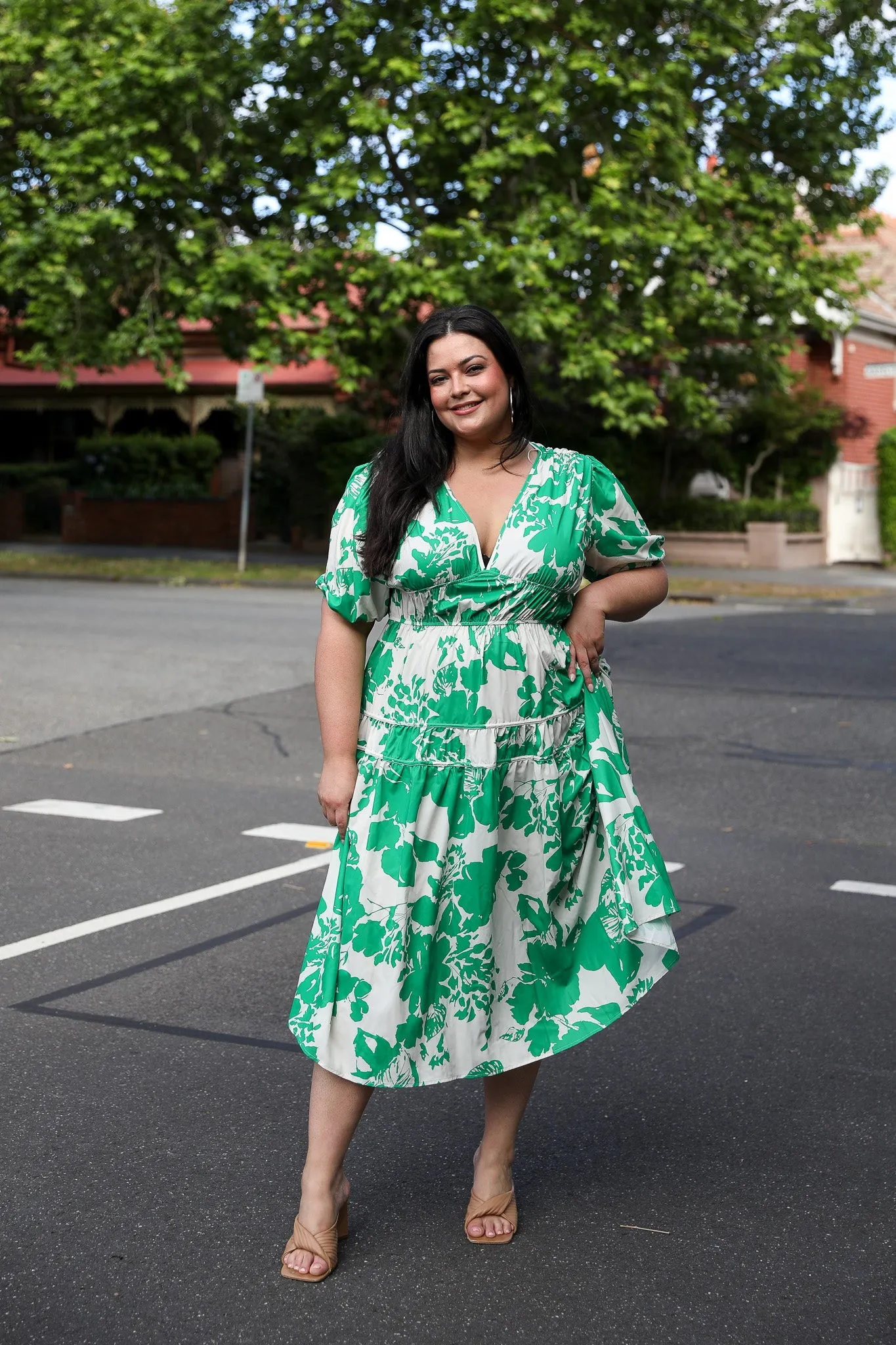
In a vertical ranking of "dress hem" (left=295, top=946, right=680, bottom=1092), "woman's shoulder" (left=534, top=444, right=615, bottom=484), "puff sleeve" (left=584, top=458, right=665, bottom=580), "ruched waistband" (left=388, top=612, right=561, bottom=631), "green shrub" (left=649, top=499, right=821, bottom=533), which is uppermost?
"green shrub" (left=649, top=499, right=821, bottom=533)

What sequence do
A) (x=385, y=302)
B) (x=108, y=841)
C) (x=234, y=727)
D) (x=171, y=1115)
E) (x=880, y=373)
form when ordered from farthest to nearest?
(x=880, y=373) < (x=385, y=302) < (x=234, y=727) < (x=108, y=841) < (x=171, y=1115)

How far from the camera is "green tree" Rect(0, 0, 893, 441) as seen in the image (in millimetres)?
21562

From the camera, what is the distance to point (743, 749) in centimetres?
952

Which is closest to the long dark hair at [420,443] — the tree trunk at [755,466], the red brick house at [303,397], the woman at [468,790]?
the woman at [468,790]

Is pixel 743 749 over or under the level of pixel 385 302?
under

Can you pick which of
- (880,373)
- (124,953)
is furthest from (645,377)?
(124,953)

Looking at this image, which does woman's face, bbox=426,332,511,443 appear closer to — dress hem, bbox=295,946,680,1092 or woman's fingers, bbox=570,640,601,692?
woman's fingers, bbox=570,640,601,692

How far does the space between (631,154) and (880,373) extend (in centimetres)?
512

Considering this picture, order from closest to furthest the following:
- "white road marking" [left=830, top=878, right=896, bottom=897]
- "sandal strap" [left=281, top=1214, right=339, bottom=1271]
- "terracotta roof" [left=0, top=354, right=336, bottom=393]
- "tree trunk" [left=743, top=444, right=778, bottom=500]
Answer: "sandal strap" [left=281, top=1214, right=339, bottom=1271], "white road marking" [left=830, top=878, right=896, bottom=897], "tree trunk" [left=743, top=444, right=778, bottom=500], "terracotta roof" [left=0, top=354, right=336, bottom=393]

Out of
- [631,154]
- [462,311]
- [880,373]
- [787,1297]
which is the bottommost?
[787,1297]

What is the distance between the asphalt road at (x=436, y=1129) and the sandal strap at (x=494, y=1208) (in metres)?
0.05

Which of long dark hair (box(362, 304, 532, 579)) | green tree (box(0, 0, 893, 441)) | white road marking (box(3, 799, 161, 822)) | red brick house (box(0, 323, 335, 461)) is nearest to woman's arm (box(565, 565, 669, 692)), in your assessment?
long dark hair (box(362, 304, 532, 579))

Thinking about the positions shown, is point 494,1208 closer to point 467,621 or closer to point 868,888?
point 467,621

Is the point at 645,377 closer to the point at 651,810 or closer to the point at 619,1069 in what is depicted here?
the point at 651,810
